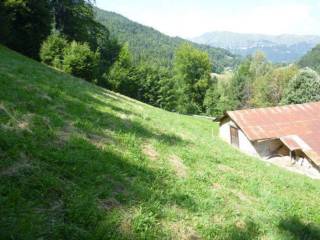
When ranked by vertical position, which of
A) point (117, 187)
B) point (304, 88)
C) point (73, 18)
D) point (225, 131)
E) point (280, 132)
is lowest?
point (225, 131)

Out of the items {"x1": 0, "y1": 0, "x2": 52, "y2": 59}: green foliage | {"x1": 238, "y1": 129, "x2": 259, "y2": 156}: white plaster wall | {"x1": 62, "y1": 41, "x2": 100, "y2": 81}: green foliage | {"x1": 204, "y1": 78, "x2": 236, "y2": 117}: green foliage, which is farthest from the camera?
{"x1": 204, "y1": 78, "x2": 236, "y2": 117}: green foliage

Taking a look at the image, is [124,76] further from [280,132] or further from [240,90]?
[280,132]

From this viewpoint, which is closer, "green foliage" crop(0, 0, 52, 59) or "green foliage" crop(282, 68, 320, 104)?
A: "green foliage" crop(0, 0, 52, 59)

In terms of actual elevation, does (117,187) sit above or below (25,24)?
below

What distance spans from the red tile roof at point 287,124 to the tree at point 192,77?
3914cm

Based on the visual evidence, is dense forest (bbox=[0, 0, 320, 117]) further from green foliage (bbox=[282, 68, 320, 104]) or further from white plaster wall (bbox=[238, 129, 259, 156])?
white plaster wall (bbox=[238, 129, 259, 156])

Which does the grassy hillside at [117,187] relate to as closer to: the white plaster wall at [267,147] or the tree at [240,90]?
the white plaster wall at [267,147]

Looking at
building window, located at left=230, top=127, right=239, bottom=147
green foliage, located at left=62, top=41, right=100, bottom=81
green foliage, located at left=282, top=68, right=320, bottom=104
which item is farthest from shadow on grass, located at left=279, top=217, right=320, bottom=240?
green foliage, located at left=282, top=68, right=320, bottom=104

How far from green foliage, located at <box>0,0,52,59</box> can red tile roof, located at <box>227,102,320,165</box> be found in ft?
69.0

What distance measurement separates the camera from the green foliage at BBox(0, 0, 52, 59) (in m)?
34.1

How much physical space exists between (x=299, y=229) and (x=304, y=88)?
48840mm

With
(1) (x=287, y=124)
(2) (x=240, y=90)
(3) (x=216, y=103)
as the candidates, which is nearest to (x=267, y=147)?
(1) (x=287, y=124)

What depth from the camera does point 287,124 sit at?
29.3 m

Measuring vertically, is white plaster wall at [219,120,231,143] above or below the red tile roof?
below
